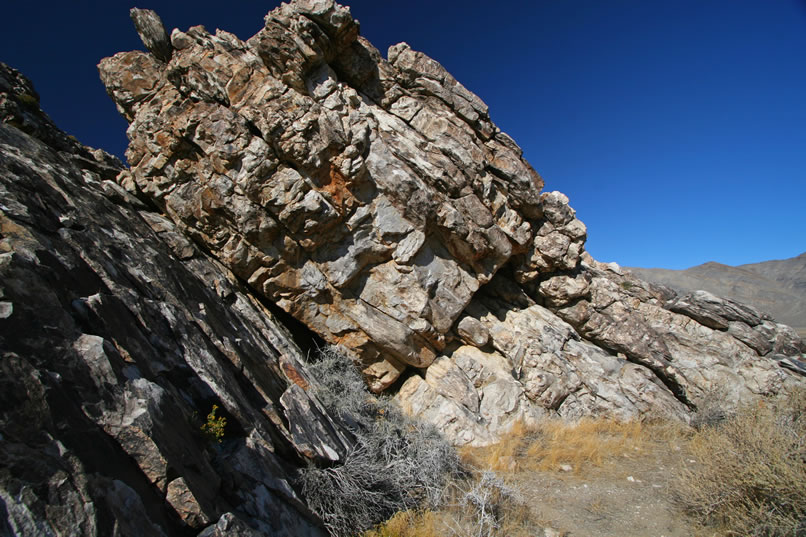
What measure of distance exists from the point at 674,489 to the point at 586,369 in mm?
5231

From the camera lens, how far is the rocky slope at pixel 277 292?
3584 millimetres

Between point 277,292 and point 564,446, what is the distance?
Answer: 8940mm

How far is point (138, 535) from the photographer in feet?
9.88

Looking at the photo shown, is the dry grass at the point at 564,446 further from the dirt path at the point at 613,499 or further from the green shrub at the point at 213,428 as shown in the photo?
the green shrub at the point at 213,428

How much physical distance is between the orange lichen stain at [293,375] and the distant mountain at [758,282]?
62038mm

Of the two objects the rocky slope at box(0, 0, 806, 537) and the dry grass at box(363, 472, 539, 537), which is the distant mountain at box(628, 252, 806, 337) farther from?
the dry grass at box(363, 472, 539, 537)

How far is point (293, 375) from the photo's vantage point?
26.0 feet

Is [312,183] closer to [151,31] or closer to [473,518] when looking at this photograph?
[151,31]

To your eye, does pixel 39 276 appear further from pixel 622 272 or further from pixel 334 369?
pixel 622 272

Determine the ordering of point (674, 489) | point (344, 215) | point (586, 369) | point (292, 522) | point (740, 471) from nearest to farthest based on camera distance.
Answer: point (292, 522) < point (740, 471) < point (674, 489) < point (344, 215) < point (586, 369)

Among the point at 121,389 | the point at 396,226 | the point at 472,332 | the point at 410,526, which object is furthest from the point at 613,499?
the point at 121,389

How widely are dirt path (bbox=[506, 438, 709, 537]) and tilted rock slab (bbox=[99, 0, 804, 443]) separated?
7.49 ft

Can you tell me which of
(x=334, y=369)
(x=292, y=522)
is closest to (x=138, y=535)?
(x=292, y=522)

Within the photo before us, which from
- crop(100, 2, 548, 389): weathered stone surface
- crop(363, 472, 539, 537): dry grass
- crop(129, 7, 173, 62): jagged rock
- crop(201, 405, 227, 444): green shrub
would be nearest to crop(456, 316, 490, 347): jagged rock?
crop(100, 2, 548, 389): weathered stone surface
